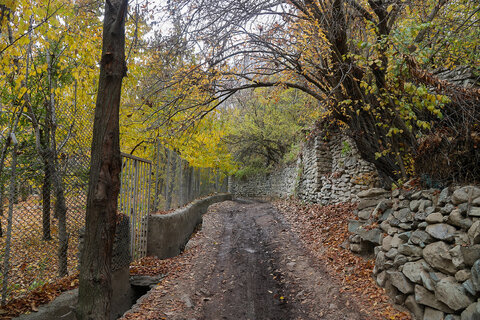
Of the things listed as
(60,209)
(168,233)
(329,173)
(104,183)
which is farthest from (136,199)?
(329,173)

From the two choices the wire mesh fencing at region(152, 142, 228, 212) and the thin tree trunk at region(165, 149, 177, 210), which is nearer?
the wire mesh fencing at region(152, 142, 228, 212)

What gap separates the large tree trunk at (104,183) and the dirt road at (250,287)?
1.50m

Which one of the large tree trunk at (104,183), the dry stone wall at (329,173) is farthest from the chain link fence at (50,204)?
the dry stone wall at (329,173)

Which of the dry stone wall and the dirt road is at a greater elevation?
the dry stone wall

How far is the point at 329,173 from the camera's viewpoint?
12.5 metres

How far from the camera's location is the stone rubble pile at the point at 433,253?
3336 millimetres

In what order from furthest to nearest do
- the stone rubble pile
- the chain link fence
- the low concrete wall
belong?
the low concrete wall, the chain link fence, the stone rubble pile

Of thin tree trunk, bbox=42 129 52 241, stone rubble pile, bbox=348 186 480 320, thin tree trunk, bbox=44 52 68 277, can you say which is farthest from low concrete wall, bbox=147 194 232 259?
stone rubble pile, bbox=348 186 480 320

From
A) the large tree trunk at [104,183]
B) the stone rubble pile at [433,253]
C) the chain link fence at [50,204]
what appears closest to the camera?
the large tree trunk at [104,183]

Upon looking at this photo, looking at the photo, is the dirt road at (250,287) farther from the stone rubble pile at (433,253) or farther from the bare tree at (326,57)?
the bare tree at (326,57)

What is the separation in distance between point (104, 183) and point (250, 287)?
3484mm

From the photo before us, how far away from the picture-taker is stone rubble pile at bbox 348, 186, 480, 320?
3.34m

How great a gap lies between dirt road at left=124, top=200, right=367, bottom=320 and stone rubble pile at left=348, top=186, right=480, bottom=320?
83cm

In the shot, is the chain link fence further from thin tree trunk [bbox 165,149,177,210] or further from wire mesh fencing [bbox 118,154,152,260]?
thin tree trunk [bbox 165,149,177,210]
